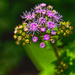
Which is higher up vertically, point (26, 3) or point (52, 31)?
point (26, 3)

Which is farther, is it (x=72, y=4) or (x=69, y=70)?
(x=72, y=4)

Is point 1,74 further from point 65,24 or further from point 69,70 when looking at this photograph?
point 65,24

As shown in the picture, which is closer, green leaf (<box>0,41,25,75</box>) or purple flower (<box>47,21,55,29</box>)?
purple flower (<box>47,21,55,29</box>)

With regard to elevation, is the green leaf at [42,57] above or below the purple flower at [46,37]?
below

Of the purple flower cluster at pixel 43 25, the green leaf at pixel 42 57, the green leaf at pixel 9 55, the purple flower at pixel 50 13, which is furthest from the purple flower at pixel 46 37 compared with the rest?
the green leaf at pixel 9 55

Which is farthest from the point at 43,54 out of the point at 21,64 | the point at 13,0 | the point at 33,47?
the point at 13,0

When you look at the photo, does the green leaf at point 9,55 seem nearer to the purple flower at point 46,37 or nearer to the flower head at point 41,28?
the flower head at point 41,28

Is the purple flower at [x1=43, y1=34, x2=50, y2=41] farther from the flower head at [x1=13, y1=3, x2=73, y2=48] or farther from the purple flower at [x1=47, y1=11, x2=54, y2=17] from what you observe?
the purple flower at [x1=47, y1=11, x2=54, y2=17]

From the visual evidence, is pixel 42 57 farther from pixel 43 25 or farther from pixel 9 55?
pixel 43 25

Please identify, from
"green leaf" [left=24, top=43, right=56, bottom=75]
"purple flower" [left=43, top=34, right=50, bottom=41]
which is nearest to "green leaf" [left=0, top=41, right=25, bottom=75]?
"green leaf" [left=24, top=43, right=56, bottom=75]

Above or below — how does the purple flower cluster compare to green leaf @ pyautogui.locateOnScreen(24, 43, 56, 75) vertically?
above

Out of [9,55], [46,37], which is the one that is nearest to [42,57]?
[9,55]
